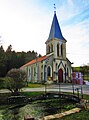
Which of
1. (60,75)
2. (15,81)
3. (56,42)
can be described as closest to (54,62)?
(60,75)

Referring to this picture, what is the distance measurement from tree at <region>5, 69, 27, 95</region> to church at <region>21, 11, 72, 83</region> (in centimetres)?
1511

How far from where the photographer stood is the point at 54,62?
36125 mm

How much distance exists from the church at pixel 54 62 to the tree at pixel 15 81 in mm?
15111

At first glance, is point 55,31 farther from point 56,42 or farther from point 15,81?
point 15,81

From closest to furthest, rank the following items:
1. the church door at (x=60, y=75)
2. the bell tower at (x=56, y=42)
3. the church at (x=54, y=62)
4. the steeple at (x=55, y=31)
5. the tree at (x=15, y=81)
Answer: the tree at (x=15, y=81) → the church at (x=54, y=62) → the church door at (x=60, y=75) → the bell tower at (x=56, y=42) → the steeple at (x=55, y=31)

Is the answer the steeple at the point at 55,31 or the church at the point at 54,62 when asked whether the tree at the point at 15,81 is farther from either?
the steeple at the point at 55,31

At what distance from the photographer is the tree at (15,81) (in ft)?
62.8

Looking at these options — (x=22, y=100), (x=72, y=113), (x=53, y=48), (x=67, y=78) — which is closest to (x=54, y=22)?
(x=53, y=48)

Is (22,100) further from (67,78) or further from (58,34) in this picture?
(58,34)

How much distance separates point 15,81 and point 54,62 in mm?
17960

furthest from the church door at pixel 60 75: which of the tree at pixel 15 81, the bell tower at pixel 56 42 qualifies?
the tree at pixel 15 81

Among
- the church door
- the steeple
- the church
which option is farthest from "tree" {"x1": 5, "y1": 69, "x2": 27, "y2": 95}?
the steeple

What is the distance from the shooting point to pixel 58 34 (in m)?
38.8

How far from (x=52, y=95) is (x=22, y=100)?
3.76 m
